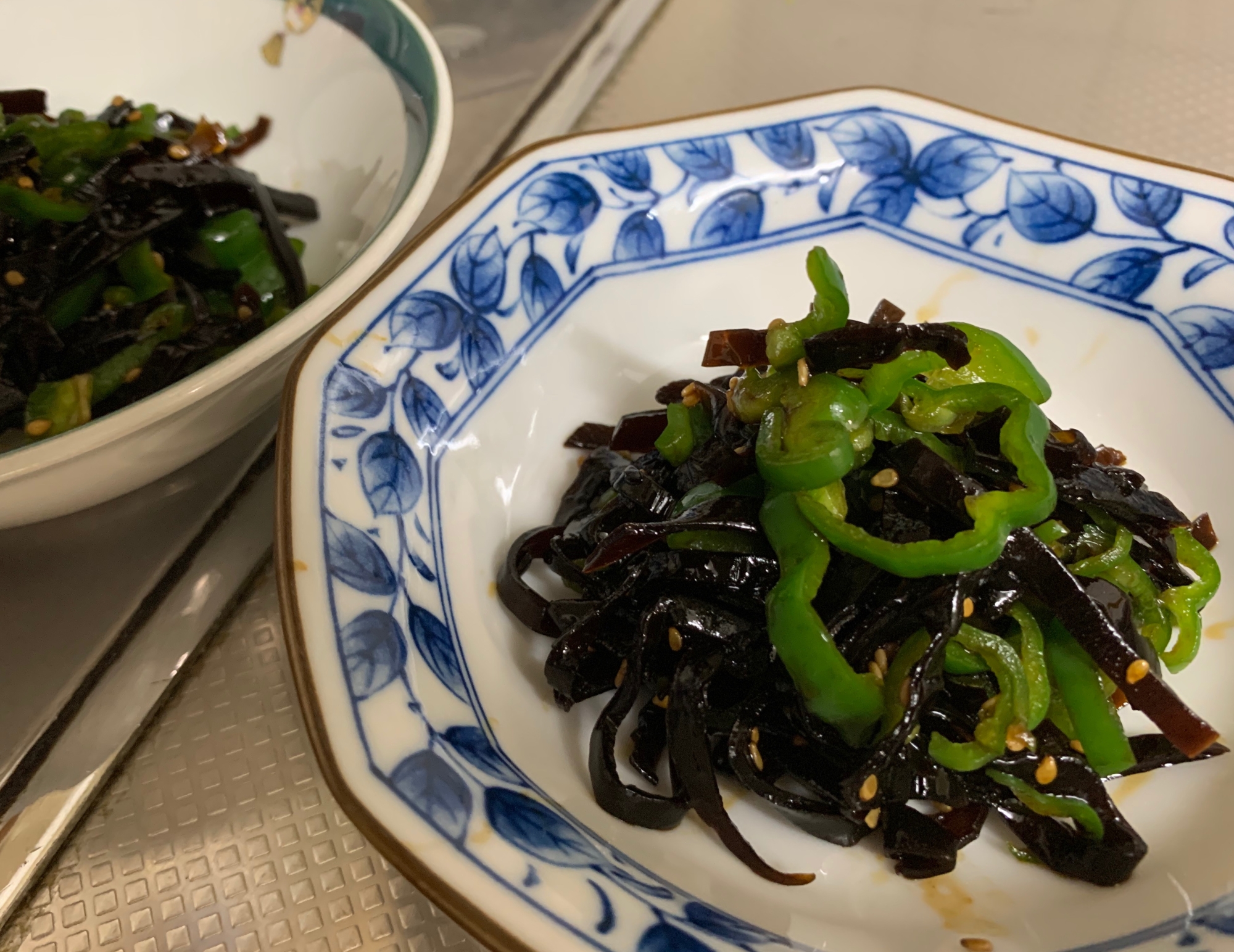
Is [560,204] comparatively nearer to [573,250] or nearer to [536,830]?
[573,250]

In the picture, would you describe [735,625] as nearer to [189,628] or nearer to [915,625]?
[915,625]

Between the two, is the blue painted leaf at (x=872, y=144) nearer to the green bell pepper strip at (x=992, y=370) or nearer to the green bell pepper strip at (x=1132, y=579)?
the green bell pepper strip at (x=992, y=370)

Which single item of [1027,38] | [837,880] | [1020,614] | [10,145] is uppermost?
[1027,38]

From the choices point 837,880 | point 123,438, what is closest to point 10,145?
point 123,438

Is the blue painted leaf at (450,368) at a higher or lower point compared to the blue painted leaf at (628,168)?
lower

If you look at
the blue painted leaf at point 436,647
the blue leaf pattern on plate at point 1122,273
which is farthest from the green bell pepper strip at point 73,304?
the blue leaf pattern on plate at point 1122,273

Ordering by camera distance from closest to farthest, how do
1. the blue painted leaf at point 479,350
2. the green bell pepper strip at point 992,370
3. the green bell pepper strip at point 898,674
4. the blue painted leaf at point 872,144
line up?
1. the green bell pepper strip at point 898,674
2. the green bell pepper strip at point 992,370
3. the blue painted leaf at point 479,350
4. the blue painted leaf at point 872,144

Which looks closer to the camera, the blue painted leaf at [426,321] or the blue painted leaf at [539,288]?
the blue painted leaf at [426,321]
